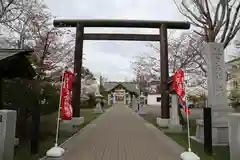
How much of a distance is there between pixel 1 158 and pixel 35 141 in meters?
2.39

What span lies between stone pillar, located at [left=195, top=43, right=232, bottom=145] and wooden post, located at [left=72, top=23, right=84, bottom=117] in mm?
7869

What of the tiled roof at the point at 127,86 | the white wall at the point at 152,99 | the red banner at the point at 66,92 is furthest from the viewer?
the white wall at the point at 152,99

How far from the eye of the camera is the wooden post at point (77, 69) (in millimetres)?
15734

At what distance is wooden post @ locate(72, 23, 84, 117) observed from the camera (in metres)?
15.7

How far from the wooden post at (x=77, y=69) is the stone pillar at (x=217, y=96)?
7.87 metres

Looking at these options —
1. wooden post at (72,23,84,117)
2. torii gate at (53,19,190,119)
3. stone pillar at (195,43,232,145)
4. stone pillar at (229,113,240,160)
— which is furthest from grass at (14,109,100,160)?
stone pillar at (195,43,232,145)

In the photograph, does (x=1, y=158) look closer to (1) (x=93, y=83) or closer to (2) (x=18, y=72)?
(2) (x=18, y=72)

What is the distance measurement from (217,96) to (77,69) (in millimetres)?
8841

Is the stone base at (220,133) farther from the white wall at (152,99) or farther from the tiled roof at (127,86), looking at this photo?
the white wall at (152,99)

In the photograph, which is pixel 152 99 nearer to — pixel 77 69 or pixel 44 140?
pixel 77 69

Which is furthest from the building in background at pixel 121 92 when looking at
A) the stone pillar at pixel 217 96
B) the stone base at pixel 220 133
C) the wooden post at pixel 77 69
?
the stone base at pixel 220 133

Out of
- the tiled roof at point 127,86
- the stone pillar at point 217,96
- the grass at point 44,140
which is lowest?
the grass at point 44,140

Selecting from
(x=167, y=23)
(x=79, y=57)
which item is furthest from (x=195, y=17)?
(x=79, y=57)

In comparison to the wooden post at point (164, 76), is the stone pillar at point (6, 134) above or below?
below
